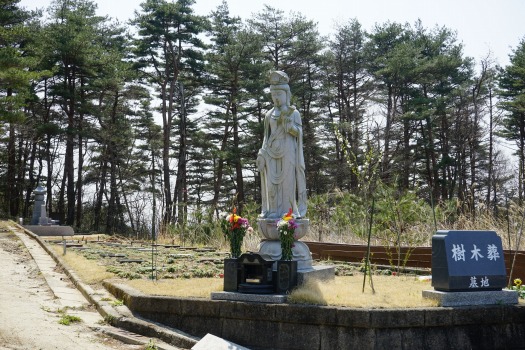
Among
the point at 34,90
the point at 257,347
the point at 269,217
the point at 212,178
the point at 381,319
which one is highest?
the point at 34,90

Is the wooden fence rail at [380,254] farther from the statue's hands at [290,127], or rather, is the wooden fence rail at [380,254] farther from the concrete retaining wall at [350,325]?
the concrete retaining wall at [350,325]

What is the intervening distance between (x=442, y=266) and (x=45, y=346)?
470 centimetres

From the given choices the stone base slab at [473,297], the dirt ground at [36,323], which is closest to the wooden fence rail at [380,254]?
the stone base slab at [473,297]

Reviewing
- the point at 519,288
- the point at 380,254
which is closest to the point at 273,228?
the point at 519,288

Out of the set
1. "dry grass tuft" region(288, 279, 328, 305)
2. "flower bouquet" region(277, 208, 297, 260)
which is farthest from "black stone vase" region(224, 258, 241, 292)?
"dry grass tuft" region(288, 279, 328, 305)

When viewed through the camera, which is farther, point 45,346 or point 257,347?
point 257,347

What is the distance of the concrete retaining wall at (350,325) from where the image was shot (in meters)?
6.54

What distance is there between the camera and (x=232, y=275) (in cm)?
768

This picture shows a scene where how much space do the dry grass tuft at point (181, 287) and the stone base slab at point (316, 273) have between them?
44.0 inches

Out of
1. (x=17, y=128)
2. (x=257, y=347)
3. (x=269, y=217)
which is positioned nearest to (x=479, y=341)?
(x=257, y=347)

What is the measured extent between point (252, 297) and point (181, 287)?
1982mm

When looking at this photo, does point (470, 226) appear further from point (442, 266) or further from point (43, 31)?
point (43, 31)

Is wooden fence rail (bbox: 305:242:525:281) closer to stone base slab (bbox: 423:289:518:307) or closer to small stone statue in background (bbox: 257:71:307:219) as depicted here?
small stone statue in background (bbox: 257:71:307:219)

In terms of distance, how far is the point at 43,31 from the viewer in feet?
103
